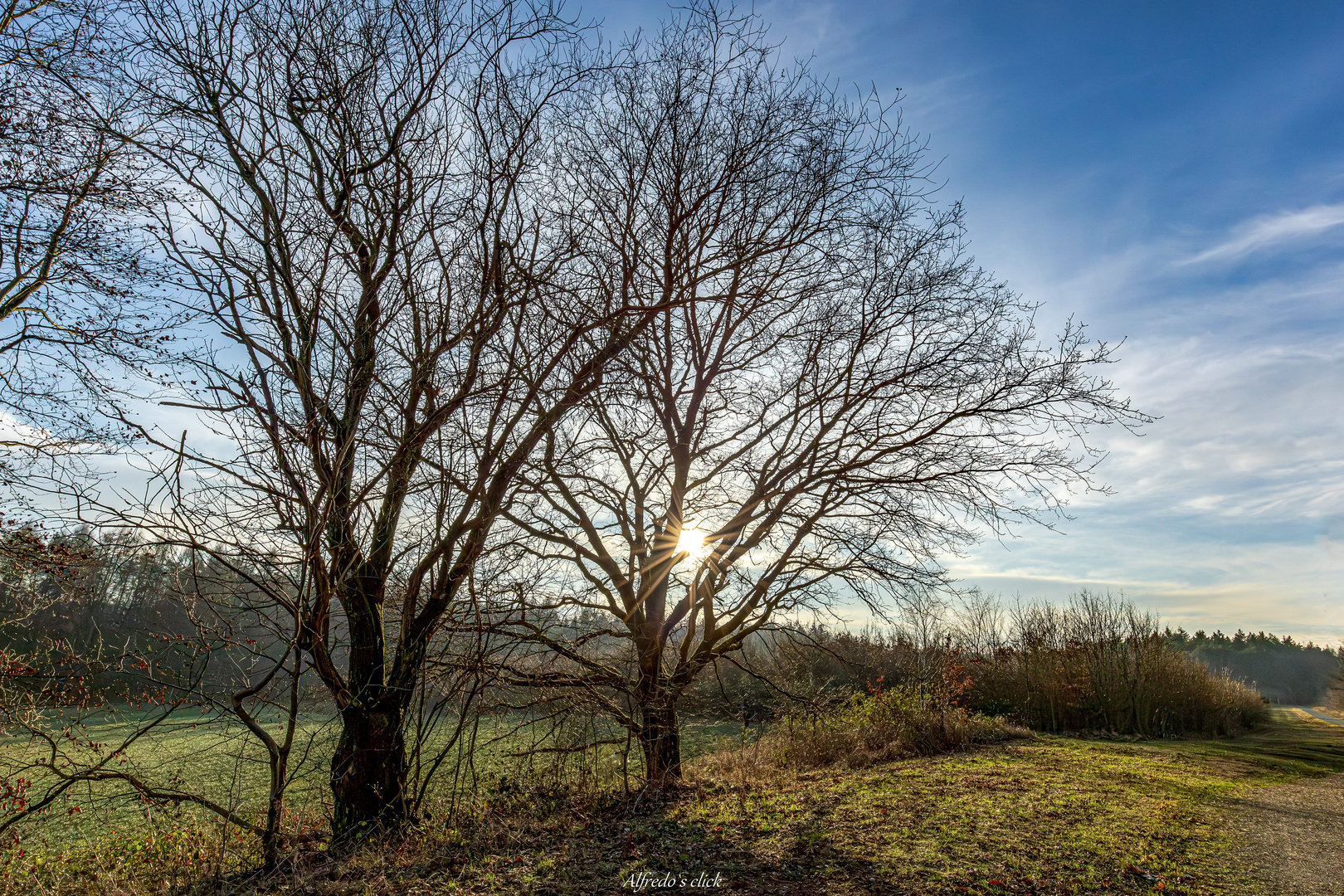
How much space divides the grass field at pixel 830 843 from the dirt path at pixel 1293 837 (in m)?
0.21

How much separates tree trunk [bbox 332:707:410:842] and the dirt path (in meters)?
6.19

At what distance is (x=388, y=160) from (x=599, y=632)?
5.65 m

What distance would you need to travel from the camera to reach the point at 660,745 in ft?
26.6

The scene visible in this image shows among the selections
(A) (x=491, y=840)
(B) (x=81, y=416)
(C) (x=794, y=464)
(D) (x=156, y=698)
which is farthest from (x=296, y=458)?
(C) (x=794, y=464)

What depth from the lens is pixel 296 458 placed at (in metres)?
4.28

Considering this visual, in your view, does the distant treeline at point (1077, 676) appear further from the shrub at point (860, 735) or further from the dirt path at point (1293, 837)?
the dirt path at point (1293, 837)

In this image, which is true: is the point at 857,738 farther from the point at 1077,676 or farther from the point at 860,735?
the point at 1077,676

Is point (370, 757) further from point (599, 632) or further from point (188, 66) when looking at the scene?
point (188, 66)

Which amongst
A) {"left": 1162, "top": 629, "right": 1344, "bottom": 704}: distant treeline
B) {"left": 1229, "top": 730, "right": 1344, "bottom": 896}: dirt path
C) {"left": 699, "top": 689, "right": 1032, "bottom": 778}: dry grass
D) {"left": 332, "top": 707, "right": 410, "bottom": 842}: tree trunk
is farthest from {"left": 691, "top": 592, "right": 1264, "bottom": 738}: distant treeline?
{"left": 1162, "top": 629, "right": 1344, "bottom": 704}: distant treeline

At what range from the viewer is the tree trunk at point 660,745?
25.0ft

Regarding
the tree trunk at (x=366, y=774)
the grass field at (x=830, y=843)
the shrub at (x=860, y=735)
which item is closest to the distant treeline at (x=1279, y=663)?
the shrub at (x=860, y=735)

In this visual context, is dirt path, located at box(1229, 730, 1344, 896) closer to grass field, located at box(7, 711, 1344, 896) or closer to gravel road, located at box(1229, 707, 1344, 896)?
gravel road, located at box(1229, 707, 1344, 896)

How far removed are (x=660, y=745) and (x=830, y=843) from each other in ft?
11.2

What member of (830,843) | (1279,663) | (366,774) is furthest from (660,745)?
(1279,663)
